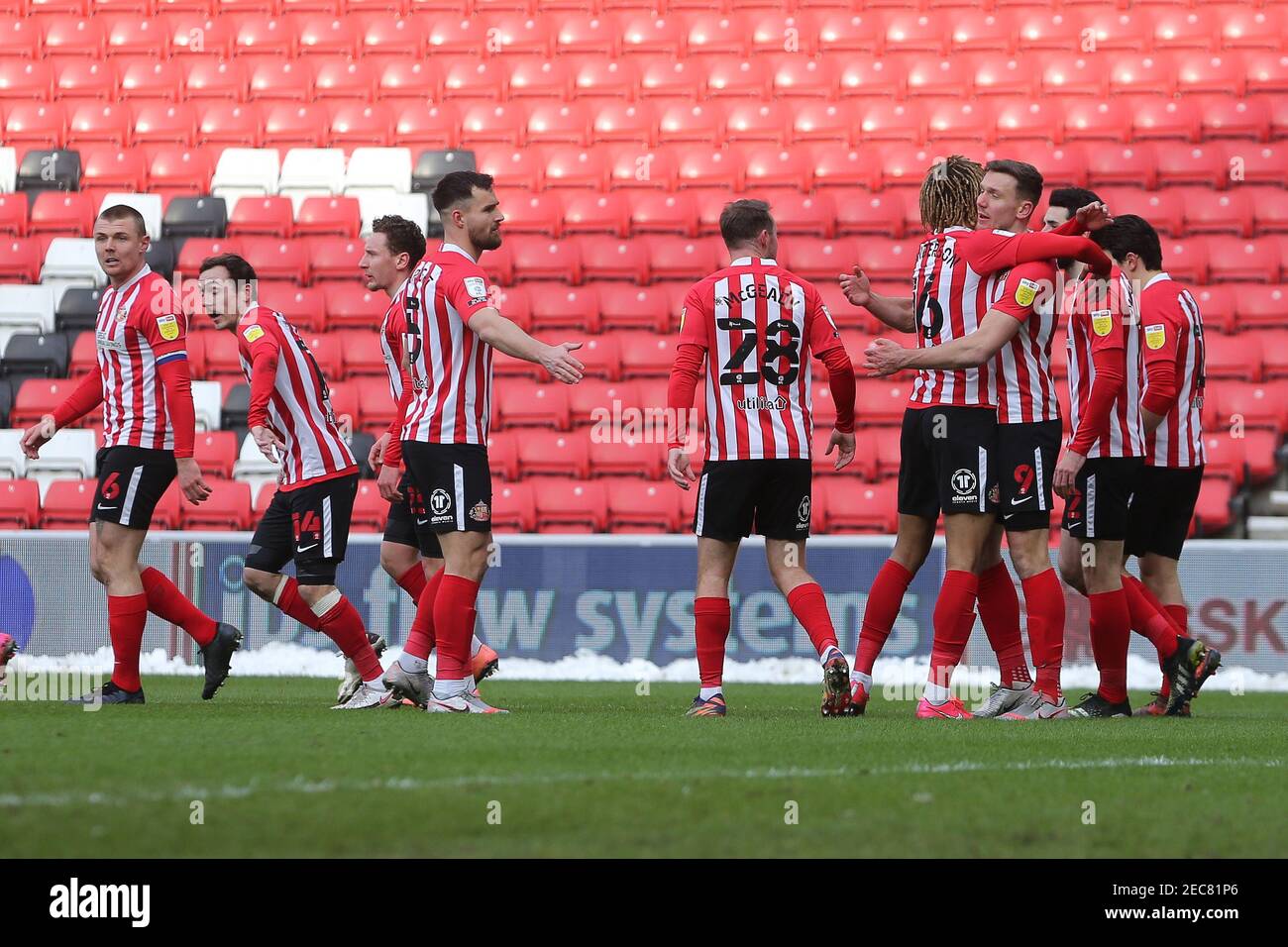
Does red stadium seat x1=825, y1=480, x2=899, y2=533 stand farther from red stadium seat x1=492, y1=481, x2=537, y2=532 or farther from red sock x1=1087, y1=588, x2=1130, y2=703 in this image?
red sock x1=1087, y1=588, x2=1130, y2=703

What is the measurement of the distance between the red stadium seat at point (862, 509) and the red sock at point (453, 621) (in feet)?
17.9

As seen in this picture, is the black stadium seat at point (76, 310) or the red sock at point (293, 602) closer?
the red sock at point (293, 602)

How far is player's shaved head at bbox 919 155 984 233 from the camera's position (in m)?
6.54

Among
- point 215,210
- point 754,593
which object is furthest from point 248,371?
point 215,210

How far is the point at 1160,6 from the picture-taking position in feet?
53.3

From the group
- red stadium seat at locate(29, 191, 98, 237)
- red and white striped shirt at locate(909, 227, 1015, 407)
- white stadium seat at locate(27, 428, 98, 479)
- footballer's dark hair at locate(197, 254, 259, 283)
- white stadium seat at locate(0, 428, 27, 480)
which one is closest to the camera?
red and white striped shirt at locate(909, 227, 1015, 407)

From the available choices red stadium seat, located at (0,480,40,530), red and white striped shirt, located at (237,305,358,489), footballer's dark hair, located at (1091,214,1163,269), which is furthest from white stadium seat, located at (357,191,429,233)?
footballer's dark hair, located at (1091,214,1163,269)

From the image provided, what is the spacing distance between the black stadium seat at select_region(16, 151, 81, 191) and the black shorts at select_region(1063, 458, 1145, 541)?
11.7 m

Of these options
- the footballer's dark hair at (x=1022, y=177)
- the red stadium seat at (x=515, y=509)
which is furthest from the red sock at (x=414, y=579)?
the red stadium seat at (x=515, y=509)

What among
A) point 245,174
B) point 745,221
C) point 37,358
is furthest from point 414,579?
point 245,174

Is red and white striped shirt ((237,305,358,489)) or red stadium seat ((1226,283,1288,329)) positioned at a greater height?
red stadium seat ((1226,283,1288,329))

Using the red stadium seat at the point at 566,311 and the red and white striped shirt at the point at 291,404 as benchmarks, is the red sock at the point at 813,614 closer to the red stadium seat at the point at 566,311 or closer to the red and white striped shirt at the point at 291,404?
the red and white striped shirt at the point at 291,404

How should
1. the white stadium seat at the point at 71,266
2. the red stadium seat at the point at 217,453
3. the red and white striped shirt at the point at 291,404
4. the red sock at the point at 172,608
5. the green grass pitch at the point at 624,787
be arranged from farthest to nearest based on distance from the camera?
the white stadium seat at the point at 71,266, the red stadium seat at the point at 217,453, the red sock at the point at 172,608, the red and white striped shirt at the point at 291,404, the green grass pitch at the point at 624,787

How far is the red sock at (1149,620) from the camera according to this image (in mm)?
6828
